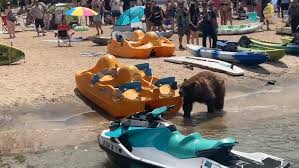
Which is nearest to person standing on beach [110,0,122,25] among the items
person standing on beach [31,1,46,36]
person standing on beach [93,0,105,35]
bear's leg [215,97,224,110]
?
person standing on beach [93,0,105,35]

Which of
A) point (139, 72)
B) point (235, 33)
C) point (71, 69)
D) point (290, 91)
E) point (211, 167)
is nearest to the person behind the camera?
point (211, 167)

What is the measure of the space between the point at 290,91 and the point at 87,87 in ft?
18.5

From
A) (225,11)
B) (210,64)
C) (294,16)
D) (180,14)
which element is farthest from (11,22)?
(294,16)

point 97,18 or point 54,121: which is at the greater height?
point 97,18

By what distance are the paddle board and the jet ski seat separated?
27.5ft

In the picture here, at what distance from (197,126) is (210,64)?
18.1 ft

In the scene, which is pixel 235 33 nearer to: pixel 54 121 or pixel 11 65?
pixel 11 65

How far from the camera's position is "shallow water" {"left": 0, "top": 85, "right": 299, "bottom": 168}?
10.2 m

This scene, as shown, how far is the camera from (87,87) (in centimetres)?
1382

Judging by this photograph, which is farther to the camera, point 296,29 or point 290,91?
point 296,29

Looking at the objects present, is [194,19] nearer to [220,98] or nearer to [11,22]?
[220,98]

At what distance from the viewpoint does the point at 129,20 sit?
23219 mm

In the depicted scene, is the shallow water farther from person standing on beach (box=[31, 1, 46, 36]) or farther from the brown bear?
person standing on beach (box=[31, 1, 46, 36])

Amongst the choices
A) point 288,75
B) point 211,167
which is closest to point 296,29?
point 288,75
